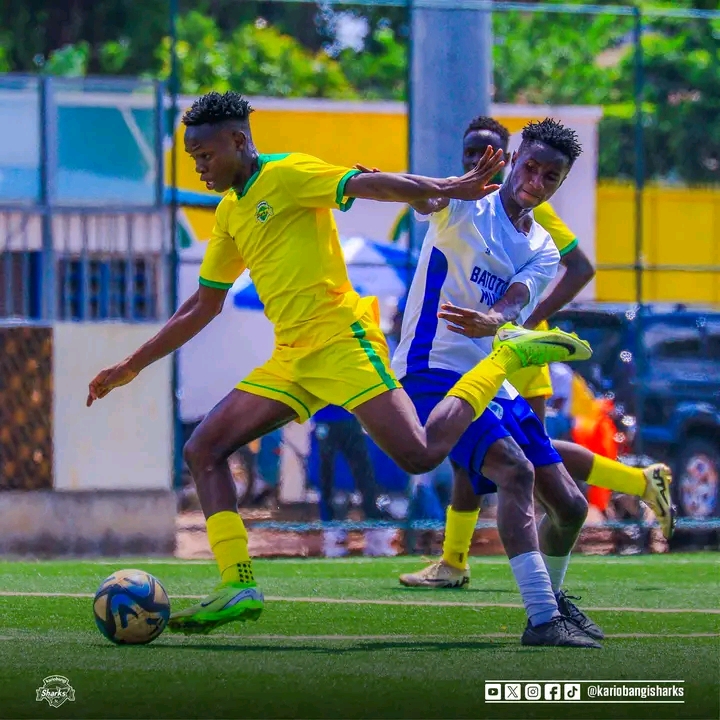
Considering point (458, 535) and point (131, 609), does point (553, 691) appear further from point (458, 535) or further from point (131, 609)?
point (458, 535)

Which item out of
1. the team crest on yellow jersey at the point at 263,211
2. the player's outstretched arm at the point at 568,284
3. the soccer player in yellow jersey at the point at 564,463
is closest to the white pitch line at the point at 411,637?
the soccer player in yellow jersey at the point at 564,463

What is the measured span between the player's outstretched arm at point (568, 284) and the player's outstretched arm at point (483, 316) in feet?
5.67

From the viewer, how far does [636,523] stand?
39.5 feet

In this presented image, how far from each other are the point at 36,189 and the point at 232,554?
230 inches

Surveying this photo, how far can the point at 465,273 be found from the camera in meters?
6.93

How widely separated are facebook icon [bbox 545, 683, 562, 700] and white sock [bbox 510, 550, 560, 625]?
0.95 metres

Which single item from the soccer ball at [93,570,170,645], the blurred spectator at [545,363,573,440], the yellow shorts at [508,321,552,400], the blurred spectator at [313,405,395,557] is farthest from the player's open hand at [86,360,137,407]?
the blurred spectator at [545,363,573,440]

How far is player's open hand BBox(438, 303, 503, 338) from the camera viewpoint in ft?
21.4

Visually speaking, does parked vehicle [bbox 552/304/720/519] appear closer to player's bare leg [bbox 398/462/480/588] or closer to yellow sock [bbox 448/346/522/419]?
player's bare leg [bbox 398/462/480/588]

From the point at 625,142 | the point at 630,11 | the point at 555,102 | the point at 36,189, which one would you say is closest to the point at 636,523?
the point at 630,11

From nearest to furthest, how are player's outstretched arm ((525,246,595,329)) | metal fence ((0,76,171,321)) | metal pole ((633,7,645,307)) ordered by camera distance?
1. player's outstretched arm ((525,246,595,329))
2. metal fence ((0,76,171,321))
3. metal pole ((633,7,645,307))

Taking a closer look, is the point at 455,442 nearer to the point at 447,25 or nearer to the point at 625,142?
the point at 447,25

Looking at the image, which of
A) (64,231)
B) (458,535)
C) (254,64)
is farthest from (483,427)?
(254,64)

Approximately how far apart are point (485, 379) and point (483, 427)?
0.59ft
